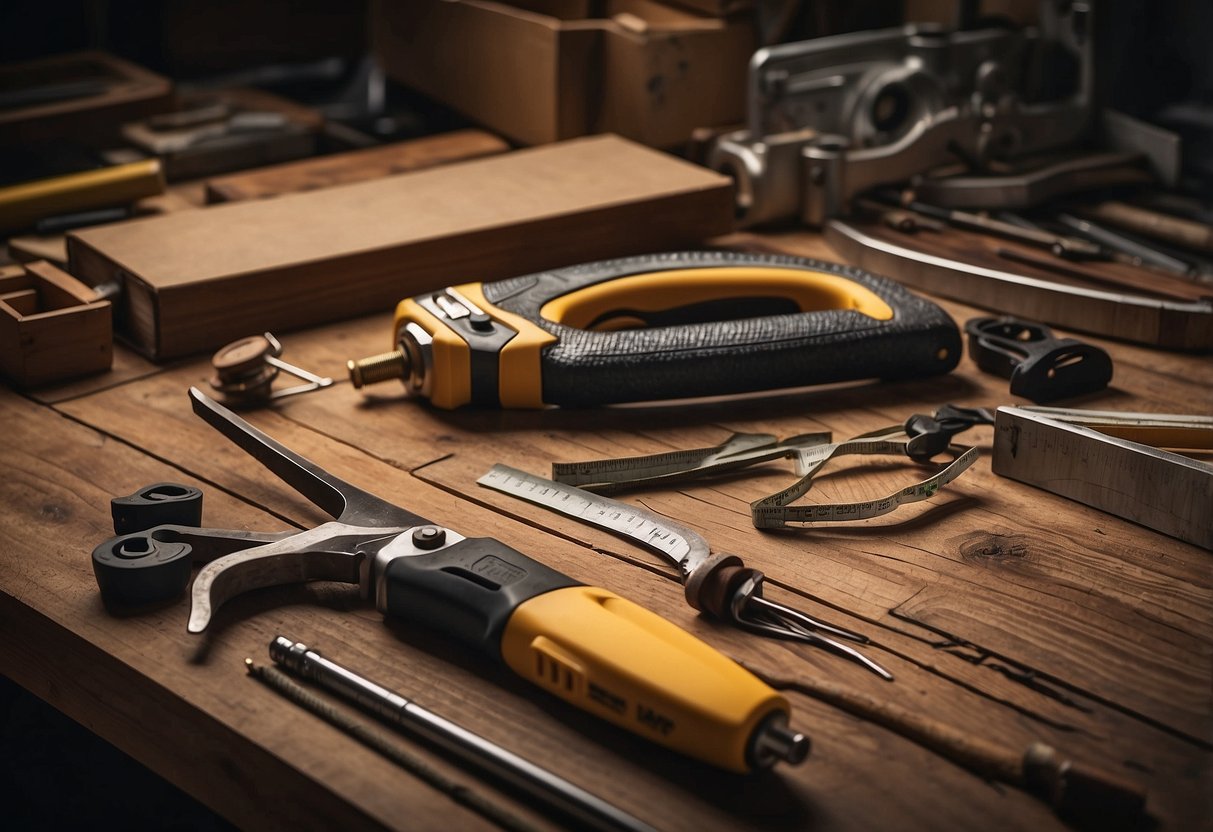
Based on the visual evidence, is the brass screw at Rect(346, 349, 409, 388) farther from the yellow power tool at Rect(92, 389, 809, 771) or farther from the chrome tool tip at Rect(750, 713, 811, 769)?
the chrome tool tip at Rect(750, 713, 811, 769)

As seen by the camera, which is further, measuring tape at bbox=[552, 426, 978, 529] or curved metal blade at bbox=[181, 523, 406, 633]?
measuring tape at bbox=[552, 426, 978, 529]

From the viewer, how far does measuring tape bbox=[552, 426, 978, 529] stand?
3.55 ft

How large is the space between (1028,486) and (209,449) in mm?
728

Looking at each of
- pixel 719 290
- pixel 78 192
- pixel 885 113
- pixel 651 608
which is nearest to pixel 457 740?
pixel 651 608

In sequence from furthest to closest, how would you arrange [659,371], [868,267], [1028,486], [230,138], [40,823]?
[230,138], [868,267], [40,823], [659,371], [1028,486]

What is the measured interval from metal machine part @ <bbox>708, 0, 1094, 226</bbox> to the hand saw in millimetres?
375

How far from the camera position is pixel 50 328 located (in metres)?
1.33

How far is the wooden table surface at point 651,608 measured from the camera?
80 cm

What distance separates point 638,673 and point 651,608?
18cm

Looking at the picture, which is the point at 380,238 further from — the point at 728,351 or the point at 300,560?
the point at 300,560

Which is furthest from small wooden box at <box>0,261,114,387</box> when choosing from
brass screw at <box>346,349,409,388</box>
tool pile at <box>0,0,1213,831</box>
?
brass screw at <box>346,349,409,388</box>

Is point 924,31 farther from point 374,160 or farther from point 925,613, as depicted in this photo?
point 925,613

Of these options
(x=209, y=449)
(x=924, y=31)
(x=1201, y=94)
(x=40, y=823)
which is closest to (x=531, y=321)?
(x=209, y=449)

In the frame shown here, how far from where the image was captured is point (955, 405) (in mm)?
1310
